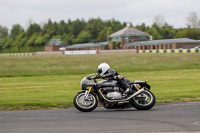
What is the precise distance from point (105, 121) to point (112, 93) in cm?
212

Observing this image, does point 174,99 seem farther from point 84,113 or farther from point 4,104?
point 4,104

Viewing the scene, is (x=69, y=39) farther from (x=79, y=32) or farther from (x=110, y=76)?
(x=110, y=76)

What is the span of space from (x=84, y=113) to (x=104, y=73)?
143 centimetres

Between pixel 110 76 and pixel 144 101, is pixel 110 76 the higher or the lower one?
the higher one

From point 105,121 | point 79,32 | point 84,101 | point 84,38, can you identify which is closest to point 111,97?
point 84,101

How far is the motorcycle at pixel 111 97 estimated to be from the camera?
1075cm

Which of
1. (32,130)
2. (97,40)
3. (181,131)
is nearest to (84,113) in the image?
(32,130)

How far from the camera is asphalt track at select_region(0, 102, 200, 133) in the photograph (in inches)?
305

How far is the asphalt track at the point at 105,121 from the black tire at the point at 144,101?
0.81ft

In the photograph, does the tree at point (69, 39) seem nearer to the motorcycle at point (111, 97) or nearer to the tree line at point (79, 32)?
the tree line at point (79, 32)

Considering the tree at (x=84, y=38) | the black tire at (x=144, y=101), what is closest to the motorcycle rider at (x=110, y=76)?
the black tire at (x=144, y=101)

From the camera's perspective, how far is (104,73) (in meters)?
10.9

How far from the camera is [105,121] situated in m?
8.84

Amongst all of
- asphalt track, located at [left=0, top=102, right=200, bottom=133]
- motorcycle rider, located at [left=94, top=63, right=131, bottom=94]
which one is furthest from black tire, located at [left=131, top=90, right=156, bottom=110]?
motorcycle rider, located at [left=94, top=63, right=131, bottom=94]
